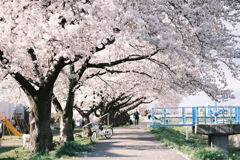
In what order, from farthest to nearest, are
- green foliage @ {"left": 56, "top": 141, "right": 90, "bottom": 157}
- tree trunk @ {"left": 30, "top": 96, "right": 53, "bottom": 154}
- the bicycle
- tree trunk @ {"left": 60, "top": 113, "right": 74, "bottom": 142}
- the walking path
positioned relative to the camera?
the bicycle < tree trunk @ {"left": 60, "top": 113, "right": 74, "bottom": 142} < tree trunk @ {"left": 30, "top": 96, "right": 53, "bottom": 154} < green foliage @ {"left": 56, "top": 141, "right": 90, "bottom": 157} < the walking path

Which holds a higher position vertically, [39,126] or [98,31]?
[98,31]

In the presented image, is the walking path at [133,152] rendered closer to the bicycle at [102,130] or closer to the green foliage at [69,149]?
the green foliage at [69,149]

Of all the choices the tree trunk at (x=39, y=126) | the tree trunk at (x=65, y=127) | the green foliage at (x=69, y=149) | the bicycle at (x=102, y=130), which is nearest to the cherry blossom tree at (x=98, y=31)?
the tree trunk at (x=39, y=126)

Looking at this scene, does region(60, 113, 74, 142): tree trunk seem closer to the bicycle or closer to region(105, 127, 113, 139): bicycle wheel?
the bicycle

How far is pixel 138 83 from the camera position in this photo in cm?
2936

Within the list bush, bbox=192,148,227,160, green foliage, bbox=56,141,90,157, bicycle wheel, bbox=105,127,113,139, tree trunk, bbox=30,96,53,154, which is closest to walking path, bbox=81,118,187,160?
green foliage, bbox=56,141,90,157

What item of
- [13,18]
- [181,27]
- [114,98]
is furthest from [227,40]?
[114,98]

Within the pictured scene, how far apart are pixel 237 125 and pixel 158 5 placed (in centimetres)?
1520

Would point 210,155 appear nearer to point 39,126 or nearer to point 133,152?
point 133,152

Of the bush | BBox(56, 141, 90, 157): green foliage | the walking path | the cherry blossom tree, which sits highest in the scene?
the cherry blossom tree

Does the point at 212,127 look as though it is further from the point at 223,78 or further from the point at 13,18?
the point at 13,18

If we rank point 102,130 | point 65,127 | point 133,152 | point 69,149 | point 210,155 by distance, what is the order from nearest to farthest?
point 210,155 < point 69,149 < point 133,152 < point 65,127 < point 102,130

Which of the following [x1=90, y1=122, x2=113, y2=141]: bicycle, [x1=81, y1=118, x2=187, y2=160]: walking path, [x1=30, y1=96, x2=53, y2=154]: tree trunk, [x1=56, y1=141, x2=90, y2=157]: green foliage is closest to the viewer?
[x1=81, y1=118, x2=187, y2=160]: walking path

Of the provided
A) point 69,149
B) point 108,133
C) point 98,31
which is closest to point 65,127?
point 108,133
